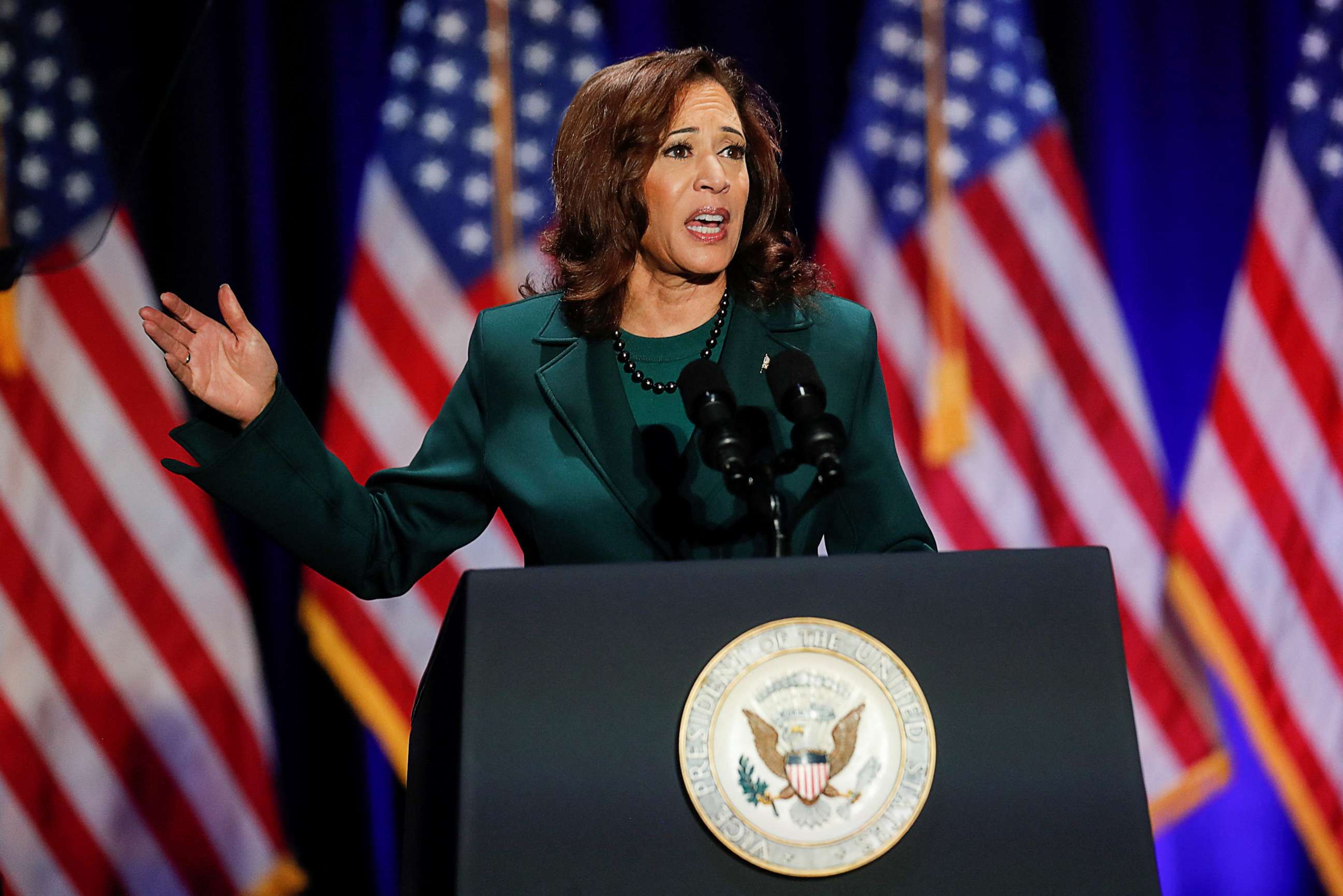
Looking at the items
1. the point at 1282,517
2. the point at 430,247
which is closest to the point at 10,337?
the point at 430,247

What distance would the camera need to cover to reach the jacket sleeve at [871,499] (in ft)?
4.75

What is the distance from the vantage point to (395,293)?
3.10m

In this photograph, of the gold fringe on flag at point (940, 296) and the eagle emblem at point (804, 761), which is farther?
the gold fringe on flag at point (940, 296)

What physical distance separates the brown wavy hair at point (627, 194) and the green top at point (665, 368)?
5 centimetres

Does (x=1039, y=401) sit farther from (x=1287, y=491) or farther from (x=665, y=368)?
(x=665, y=368)

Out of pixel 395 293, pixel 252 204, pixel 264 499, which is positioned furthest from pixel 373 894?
pixel 264 499

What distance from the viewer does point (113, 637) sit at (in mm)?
2924

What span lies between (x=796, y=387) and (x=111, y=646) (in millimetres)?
2319

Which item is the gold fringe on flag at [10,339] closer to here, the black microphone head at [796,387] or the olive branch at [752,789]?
the black microphone head at [796,387]

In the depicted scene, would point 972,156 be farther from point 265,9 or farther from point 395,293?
point 265,9

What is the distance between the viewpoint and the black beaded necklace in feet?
4.93

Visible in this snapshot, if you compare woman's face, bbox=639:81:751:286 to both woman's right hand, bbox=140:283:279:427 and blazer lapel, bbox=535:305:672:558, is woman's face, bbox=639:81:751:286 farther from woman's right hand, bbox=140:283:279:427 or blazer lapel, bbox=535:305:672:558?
woman's right hand, bbox=140:283:279:427

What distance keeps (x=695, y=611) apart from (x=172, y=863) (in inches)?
95.4

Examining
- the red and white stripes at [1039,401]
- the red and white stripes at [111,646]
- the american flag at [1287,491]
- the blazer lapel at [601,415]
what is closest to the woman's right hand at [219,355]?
the blazer lapel at [601,415]
